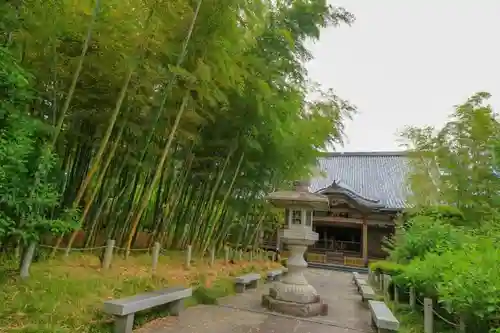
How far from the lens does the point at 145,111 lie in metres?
4.44

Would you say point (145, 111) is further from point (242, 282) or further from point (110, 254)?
point (242, 282)

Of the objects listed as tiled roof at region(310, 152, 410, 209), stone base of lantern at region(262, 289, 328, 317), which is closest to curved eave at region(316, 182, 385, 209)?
tiled roof at region(310, 152, 410, 209)

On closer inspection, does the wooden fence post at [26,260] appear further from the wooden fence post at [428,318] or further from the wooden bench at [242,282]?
Answer: the wooden fence post at [428,318]

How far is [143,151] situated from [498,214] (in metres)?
5.81

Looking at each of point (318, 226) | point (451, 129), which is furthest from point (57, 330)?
point (318, 226)

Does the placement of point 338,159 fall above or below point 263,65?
above

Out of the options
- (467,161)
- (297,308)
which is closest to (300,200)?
(297,308)

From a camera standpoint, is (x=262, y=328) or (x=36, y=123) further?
(x=262, y=328)

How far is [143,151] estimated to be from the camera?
4508 mm

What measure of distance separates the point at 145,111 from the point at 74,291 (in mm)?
2231

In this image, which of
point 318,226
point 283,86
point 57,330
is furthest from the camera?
point 318,226

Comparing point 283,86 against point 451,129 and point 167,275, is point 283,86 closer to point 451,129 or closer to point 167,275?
point 167,275

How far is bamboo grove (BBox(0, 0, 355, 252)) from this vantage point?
2.91m

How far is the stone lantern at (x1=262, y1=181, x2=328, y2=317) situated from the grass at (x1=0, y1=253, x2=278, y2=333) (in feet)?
3.24
